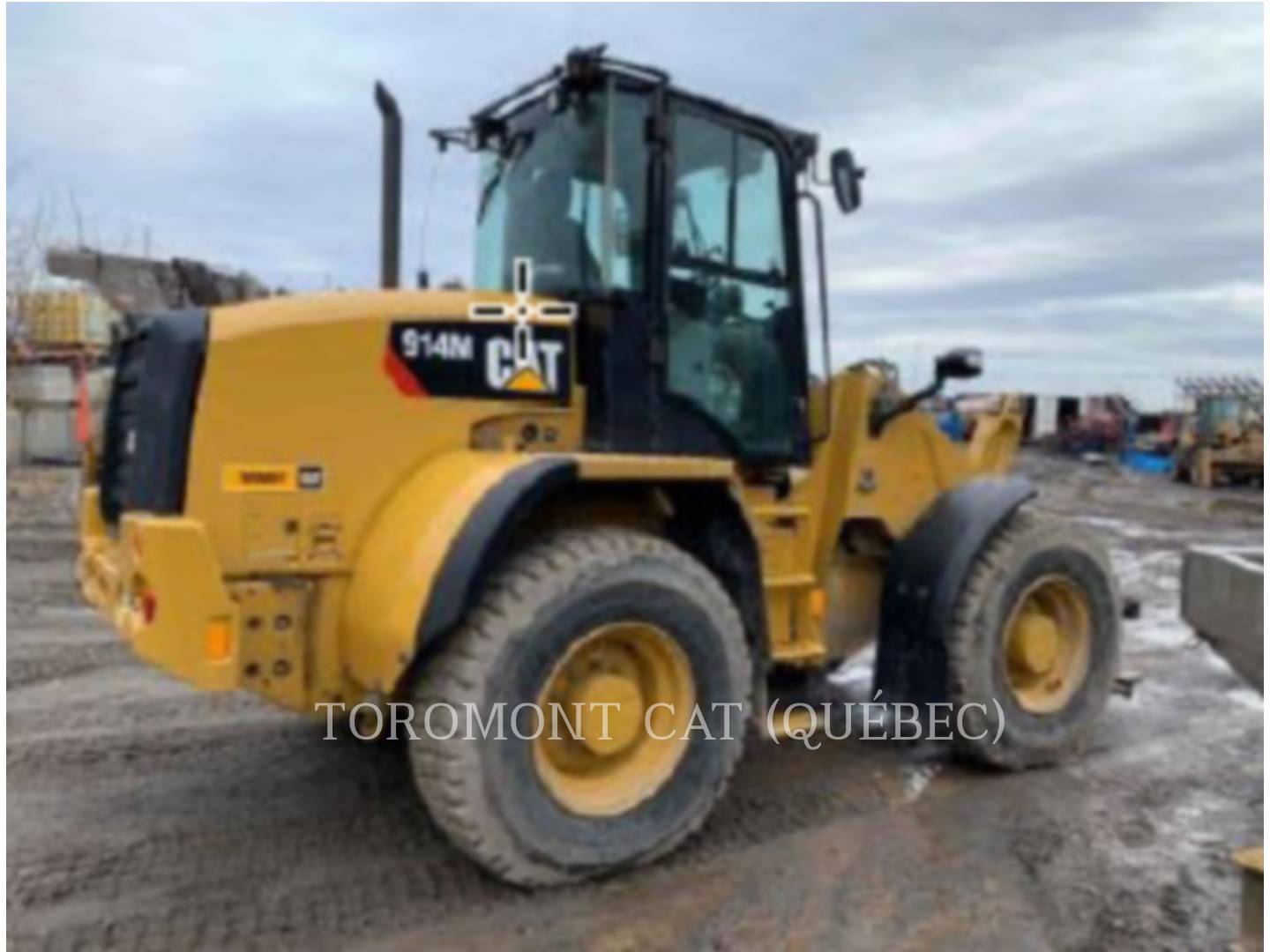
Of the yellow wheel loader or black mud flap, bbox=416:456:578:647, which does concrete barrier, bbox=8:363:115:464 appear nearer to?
the yellow wheel loader

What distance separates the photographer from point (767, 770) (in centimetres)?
516

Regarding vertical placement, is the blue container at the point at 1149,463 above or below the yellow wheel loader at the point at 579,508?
below

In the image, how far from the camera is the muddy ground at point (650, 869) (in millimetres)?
3643

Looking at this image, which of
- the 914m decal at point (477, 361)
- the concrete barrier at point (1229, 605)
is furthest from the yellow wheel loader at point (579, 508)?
the concrete barrier at point (1229, 605)

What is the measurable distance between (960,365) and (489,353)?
2.01 metres

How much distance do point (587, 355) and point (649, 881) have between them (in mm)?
1804

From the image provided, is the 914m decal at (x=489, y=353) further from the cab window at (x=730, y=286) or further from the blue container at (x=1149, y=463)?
the blue container at (x=1149, y=463)

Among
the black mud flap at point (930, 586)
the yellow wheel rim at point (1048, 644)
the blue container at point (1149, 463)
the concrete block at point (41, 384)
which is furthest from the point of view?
the blue container at point (1149, 463)

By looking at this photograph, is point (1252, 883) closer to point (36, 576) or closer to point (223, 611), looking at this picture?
point (223, 611)

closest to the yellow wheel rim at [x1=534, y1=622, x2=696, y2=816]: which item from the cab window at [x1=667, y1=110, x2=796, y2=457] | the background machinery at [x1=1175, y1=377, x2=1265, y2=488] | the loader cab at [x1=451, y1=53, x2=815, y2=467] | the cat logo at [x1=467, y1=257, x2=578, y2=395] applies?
the loader cab at [x1=451, y1=53, x2=815, y2=467]

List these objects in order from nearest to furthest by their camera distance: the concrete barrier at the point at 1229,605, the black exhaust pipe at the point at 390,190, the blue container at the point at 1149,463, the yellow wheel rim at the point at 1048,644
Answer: the concrete barrier at the point at 1229,605 → the black exhaust pipe at the point at 390,190 → the yellow wheel rim at the point at 1048,644 → the blue container at the point at 1149,463

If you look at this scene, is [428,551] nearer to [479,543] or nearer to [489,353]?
[479,543]

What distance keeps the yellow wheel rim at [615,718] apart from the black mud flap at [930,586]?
1.35 m

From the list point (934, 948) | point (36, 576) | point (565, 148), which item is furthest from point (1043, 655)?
point (36, 576)
